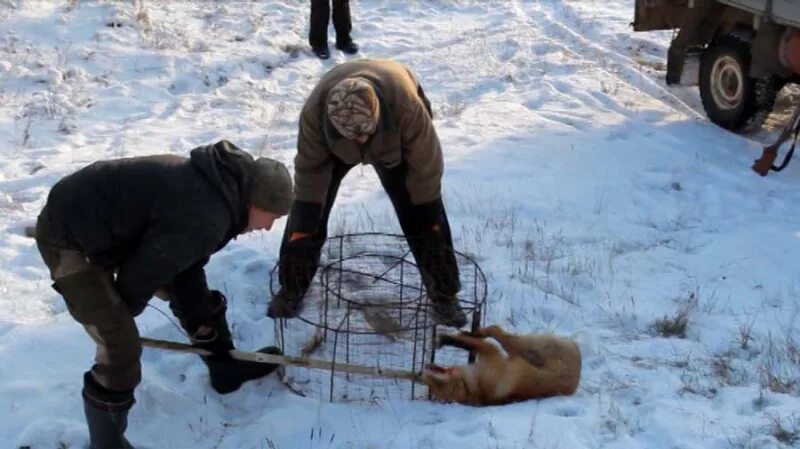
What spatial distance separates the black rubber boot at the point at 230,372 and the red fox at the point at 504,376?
79cm

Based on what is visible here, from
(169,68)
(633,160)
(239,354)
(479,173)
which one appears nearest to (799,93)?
(633,160)

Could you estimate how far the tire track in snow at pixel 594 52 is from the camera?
905 centimetres

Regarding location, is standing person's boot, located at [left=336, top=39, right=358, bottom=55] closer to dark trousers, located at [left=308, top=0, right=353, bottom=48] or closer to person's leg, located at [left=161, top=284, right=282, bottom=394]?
dark trousers, located at [left=308, top=0, right=353, bottom=48]

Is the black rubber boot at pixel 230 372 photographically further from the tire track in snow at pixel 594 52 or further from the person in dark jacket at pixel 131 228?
the tire track in snow at pixel 594 52

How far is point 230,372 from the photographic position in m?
4.43

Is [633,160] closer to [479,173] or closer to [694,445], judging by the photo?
[479,173]

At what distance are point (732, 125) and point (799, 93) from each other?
1411 mm

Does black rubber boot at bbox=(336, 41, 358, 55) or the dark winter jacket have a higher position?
the dark winter jacket

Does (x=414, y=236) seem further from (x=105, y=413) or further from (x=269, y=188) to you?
(x=105, y=413)

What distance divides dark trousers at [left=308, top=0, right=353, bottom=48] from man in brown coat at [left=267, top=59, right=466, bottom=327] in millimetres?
4890

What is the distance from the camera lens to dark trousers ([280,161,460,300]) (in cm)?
486

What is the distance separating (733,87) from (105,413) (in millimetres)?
6229

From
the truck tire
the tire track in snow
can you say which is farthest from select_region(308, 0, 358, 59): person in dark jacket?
the truck tire

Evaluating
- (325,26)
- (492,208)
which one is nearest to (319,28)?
(325,26)
